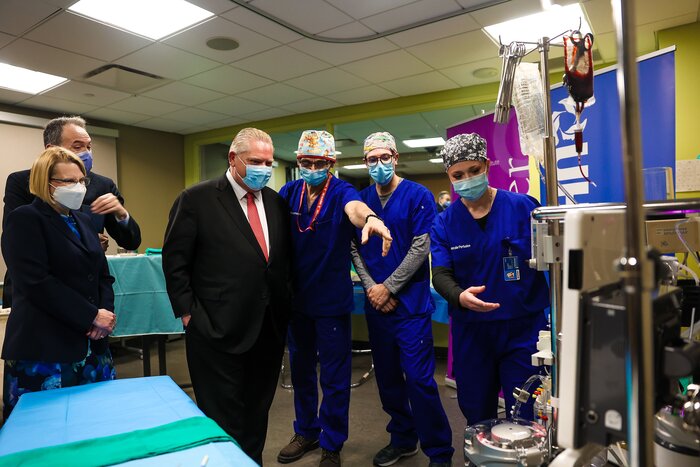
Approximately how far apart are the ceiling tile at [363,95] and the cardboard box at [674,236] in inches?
151

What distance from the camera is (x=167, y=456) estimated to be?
3.08 ft

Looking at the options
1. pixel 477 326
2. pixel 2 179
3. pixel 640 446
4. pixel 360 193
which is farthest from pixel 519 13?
pixel 2 179

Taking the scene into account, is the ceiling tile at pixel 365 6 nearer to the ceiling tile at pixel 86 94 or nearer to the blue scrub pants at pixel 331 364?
the blue scrub pants at pixel 331 364

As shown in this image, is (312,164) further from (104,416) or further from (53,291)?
(104,416)

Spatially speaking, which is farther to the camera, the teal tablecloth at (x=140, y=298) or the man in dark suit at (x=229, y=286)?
the teal tablecloth at (x=140, y=298)

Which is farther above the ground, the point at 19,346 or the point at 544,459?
the point at 19,346

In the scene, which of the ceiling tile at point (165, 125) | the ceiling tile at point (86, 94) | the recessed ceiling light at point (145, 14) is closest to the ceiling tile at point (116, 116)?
the ceiling tile at point (165, 125)

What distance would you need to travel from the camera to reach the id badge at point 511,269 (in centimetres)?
167

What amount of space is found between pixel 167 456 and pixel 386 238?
0.86 meters

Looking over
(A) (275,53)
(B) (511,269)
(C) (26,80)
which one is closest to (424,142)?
(A) (275,53)

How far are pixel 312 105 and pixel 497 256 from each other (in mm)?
4256

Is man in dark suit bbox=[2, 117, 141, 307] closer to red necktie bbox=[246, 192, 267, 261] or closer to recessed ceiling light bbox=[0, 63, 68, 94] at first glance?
red necktie bbox=[246, 192, 267, 261]

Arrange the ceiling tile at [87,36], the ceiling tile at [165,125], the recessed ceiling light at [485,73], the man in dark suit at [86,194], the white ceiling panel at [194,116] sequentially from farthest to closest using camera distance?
the ceiling tile at [165,125] → the white ceiling panel at [194,116] → the recessed ceiling light at [485,73] → the ceiling tile at [87,36] → the man in dark suit at [86,194]

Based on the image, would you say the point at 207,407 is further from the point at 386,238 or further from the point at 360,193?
the point at 360,193
